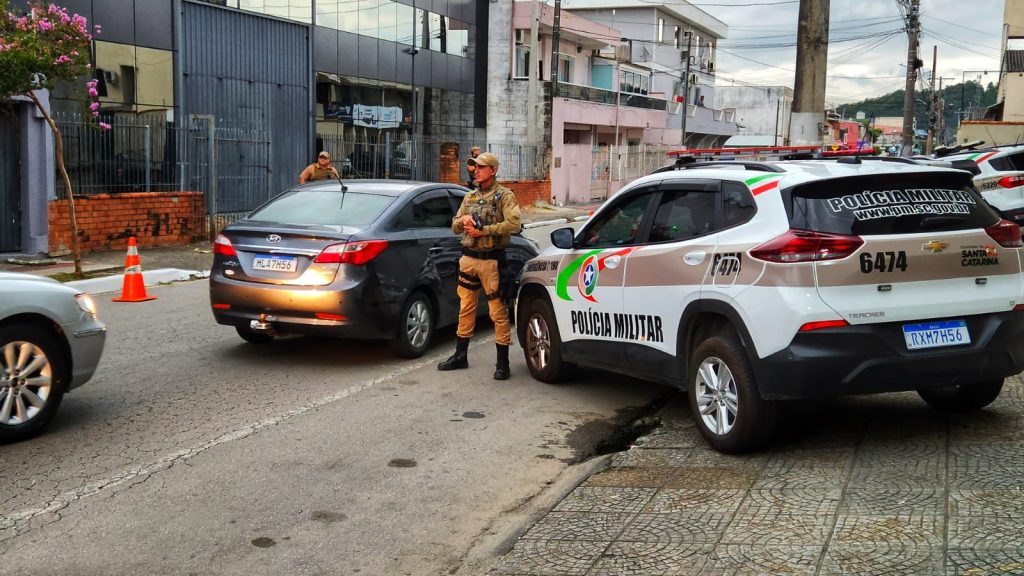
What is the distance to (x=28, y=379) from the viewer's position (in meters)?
6.45

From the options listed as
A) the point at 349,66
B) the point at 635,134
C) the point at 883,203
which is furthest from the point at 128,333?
the point at 635,134

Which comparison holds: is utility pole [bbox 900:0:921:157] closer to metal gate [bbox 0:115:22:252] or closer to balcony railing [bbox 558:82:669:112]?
balcony railing [bbox 558:82:669:112]

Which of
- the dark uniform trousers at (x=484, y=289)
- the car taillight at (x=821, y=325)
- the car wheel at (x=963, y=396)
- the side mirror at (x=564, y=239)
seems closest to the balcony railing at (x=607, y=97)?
the dark uniform trousers at (x=484, y=289)

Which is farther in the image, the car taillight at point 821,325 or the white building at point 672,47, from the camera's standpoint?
the white building at point 672,47

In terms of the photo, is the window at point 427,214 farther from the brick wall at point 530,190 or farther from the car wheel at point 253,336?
the brick wall at point 530,190

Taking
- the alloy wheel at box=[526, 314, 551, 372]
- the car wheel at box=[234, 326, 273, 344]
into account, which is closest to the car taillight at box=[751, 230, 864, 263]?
the alloy wheel at box=[526, 314, 551, 372]

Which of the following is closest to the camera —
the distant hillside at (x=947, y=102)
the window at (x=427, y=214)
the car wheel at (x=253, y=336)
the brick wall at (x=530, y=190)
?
the window at (x=427, y=214)

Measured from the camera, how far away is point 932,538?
447 centimetres

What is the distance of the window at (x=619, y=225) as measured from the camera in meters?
7.24

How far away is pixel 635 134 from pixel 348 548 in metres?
50.4

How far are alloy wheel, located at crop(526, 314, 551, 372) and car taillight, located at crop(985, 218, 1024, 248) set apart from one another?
3381mm

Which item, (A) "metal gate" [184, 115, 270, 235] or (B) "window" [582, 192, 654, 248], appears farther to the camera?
(A) "metal gate" [184, 115, 270, 235]

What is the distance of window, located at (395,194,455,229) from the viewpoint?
31.0 ft

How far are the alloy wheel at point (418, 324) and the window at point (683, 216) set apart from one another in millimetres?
2954
